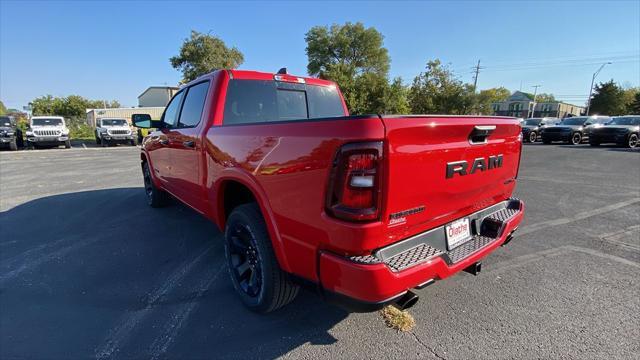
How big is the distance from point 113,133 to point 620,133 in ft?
99.3

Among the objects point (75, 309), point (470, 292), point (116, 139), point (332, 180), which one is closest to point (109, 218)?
point (75, 309)

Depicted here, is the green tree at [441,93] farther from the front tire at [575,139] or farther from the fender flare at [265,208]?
the fender flare at [265,208]

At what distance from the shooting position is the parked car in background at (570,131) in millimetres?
19375

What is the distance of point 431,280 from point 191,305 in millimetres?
2050

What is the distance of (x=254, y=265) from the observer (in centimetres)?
258

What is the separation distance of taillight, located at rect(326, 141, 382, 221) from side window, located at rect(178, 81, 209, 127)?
2.25 metres

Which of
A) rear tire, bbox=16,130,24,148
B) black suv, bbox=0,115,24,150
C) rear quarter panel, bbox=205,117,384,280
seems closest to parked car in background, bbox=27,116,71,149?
black suv, bbox=0,115,24,150

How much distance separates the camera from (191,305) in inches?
107

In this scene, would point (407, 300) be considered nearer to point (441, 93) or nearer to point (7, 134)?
point (7, 134)

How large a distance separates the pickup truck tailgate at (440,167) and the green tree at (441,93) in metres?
42.4

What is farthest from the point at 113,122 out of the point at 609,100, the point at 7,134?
the point at 609,100

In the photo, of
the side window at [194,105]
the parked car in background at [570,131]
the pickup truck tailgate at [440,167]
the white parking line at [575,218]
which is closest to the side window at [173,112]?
the side window at [194,105]

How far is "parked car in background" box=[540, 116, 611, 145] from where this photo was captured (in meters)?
19.4

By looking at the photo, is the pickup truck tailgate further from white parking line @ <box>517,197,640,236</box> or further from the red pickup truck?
white parking line @ <box>517,197,640,236</box>
